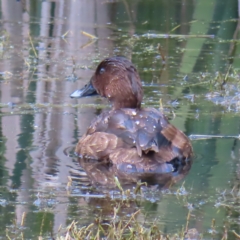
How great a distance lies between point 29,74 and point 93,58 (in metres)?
1.05

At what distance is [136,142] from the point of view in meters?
5.46

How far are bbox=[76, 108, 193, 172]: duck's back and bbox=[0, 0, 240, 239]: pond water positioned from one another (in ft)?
0.55

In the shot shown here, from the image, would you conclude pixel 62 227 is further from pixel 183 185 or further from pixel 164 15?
pixel 164 15

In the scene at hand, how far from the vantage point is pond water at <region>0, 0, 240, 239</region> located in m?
4.48

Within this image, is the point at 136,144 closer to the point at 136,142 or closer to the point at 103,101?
the point at 136,142

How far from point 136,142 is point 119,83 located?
1.04 meters

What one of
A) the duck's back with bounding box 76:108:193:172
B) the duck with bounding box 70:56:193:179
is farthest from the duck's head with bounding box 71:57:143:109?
the duck's back with bounding box 76:108:193:172

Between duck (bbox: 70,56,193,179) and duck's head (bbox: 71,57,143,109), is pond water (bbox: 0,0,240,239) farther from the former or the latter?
duck's head (bbox: 71,57,143,109)

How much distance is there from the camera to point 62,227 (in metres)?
4.15

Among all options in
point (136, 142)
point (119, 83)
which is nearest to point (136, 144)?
point (136, 142)

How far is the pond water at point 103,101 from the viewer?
177 inches

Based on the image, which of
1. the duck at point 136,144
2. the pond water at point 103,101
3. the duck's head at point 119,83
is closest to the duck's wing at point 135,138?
the duck at point 136,144

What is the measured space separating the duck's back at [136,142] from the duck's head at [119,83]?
32 cm

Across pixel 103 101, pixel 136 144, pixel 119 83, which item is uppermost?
pixel 119 83
